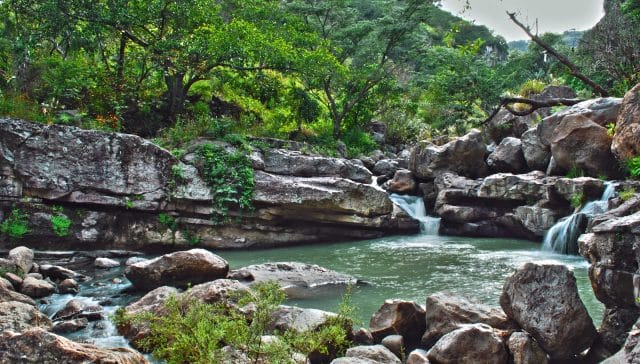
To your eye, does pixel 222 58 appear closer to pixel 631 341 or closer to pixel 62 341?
pixel 62 341

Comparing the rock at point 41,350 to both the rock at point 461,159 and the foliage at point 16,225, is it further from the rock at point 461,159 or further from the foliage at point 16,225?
the rock at point 461,159

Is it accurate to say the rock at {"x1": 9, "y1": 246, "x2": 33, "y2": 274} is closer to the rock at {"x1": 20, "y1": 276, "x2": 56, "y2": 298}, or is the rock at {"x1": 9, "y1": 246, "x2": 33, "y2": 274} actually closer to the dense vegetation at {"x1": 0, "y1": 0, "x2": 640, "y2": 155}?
the rock at {"x1": 20, "y1": 276, "x2": 56, "y2": 298}

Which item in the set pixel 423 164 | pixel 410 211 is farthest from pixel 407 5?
pixel 410 211

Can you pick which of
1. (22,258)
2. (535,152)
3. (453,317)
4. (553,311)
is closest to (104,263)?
(22,258)

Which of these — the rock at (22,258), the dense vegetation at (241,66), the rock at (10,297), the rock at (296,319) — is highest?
the dense vegetation at (241,66)

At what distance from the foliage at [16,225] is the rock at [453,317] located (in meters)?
10.8

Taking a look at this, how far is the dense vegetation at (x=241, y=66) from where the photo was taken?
16.3 meters

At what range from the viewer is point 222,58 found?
17.0 meters

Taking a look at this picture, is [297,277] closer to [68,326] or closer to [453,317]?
[68,326]

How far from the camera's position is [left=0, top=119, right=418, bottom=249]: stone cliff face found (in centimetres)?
1313

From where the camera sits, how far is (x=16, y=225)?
12734 mm

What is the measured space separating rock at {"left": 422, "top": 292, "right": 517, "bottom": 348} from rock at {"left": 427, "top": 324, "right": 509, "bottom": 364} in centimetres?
56

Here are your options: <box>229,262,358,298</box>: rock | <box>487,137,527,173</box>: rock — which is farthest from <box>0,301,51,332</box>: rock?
<box>487,137,527,173</box>: rock

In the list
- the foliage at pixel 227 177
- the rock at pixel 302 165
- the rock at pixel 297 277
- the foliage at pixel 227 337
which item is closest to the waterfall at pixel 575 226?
the rock at pixel 297 277
